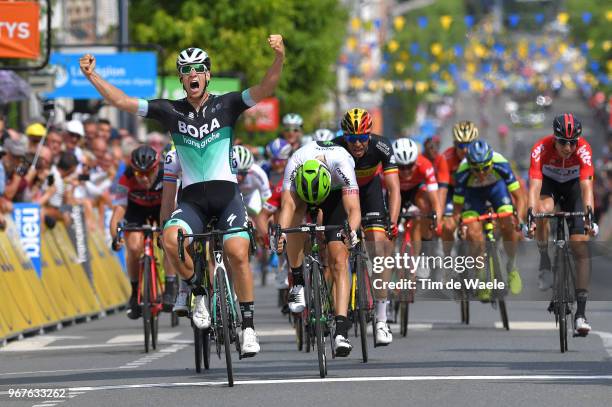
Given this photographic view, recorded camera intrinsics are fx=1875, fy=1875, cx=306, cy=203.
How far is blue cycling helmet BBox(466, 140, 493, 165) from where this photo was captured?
61.7ft

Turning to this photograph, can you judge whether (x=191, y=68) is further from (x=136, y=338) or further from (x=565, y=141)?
(x=136, y=338)

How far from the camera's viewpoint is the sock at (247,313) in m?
12.8

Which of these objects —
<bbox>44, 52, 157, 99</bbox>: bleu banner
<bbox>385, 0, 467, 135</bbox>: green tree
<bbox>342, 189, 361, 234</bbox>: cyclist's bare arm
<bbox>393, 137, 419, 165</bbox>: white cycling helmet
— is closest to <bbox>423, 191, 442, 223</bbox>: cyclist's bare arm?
<bbox>393, 137, 419, 165</bbox>: white cycling helmet

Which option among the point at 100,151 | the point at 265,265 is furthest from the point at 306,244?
the point at 265,265

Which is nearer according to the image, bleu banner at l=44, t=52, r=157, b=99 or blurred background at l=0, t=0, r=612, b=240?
blurred background at l=0, t=0, r=612, b=240

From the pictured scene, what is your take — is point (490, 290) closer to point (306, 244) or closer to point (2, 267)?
point (306, 244)

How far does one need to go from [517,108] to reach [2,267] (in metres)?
121

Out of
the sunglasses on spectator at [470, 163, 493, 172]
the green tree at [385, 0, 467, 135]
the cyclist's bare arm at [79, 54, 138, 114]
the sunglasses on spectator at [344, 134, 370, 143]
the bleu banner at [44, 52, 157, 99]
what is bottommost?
the sunglasses on spectator at [470, 163, 493, 172]

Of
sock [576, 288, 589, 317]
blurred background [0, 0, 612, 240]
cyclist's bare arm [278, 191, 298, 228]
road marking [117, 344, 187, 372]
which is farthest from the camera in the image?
blurred background [0, 0, 612, 240]

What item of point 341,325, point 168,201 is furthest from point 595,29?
point 168,201

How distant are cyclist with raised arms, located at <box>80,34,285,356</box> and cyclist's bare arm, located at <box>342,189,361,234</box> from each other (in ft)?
4.02

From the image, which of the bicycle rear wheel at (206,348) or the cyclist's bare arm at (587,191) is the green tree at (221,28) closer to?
the cyclist's bare arm at (587,191)

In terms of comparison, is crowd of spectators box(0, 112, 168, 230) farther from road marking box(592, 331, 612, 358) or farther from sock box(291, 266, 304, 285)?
road marking box(592, 331, 612, 358)

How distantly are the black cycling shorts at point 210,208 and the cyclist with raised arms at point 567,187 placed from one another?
319 centimetres
